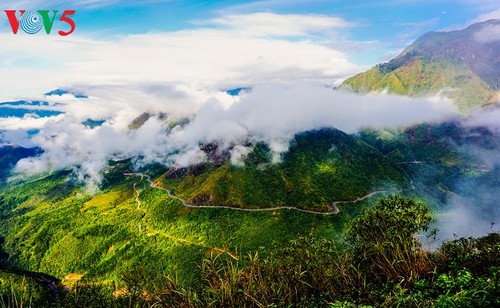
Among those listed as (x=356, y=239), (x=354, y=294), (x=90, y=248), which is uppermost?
(x=354, y=294)

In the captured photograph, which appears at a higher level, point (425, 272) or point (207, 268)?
point (207, 268)

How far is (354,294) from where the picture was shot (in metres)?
24.5

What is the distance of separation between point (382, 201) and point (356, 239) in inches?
329

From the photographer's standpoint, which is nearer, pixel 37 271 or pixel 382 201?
pixel 382 201

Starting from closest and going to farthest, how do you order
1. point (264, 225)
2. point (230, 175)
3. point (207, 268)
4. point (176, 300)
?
point (176, 300) < point (207, 268) < point (264, 225) < point (230, 175)

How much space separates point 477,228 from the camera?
16800 cm

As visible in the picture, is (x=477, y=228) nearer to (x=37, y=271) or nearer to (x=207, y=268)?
(x=207, y=268)

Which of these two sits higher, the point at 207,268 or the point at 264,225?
the point at 207,268

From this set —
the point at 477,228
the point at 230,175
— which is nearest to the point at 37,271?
the point at 230,175

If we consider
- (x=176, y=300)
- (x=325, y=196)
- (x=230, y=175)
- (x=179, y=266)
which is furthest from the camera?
(x=230, y=175)

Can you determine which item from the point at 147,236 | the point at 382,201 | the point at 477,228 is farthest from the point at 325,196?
the point at 382,201

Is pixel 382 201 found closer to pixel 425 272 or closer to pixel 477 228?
pixel 425 272

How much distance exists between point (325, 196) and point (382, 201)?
119862 mm

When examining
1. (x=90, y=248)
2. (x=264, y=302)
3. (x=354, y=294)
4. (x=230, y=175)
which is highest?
(x=264, y=302)
